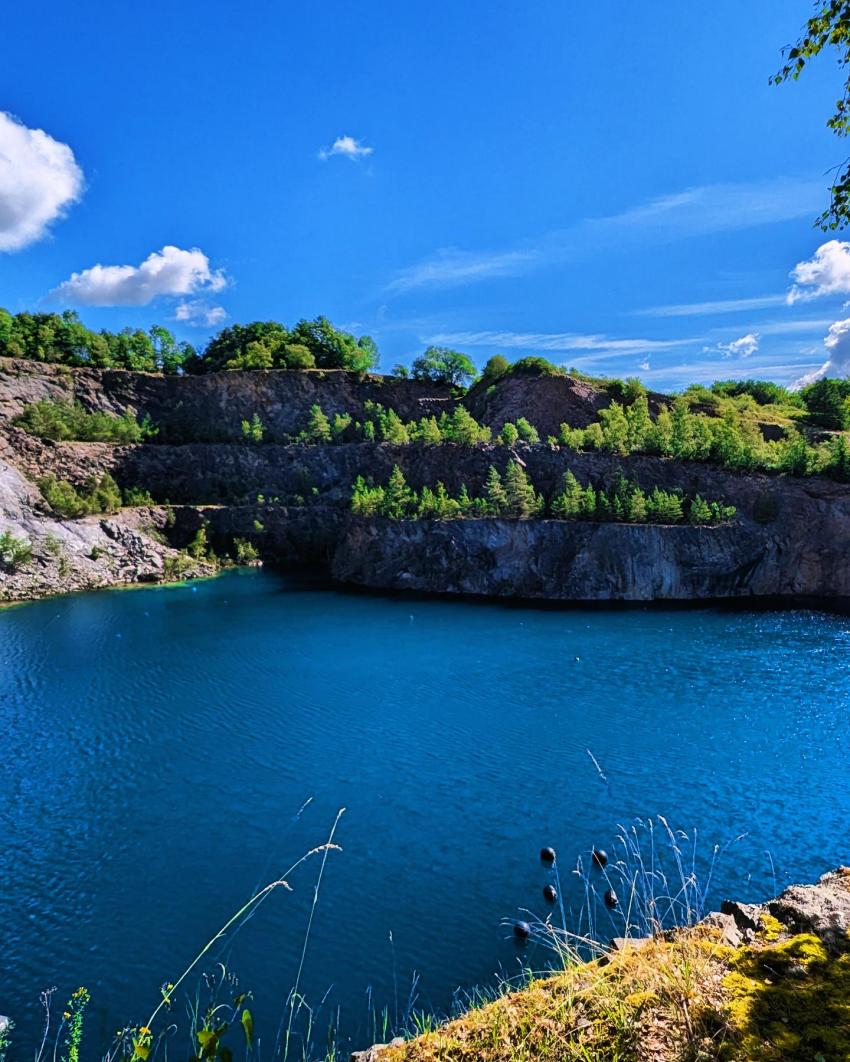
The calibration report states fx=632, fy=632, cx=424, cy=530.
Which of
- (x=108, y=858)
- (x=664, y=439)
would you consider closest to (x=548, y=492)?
(x=664, y=439)

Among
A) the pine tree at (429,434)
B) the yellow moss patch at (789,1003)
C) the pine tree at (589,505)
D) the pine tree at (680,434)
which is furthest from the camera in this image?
the pine tree at (429,434)

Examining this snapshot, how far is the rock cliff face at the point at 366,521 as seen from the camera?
49719 millimetres

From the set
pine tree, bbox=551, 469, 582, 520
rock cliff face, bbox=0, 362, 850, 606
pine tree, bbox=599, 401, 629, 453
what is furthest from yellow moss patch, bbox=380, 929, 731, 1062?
pine tree, bbox=599, 401, 629, 453

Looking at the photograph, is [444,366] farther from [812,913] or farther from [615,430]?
[812,913]

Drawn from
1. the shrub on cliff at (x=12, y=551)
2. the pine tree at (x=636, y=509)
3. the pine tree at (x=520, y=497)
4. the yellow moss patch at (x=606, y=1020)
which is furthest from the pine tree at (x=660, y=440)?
the yellow moss patch at (x=606, y=1020)

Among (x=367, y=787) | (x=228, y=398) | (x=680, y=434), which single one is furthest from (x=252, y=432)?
(x=367, y=787)

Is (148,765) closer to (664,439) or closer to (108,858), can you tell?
(108,858)

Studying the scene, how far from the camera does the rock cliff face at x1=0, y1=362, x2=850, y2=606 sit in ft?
163

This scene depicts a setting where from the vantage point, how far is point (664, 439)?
189ft

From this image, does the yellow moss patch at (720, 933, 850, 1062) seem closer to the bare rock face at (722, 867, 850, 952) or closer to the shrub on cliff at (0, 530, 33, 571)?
the bare rock face at (722, 867, 850, 952)

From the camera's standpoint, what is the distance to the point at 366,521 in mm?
57344

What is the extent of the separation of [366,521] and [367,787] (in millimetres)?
39105

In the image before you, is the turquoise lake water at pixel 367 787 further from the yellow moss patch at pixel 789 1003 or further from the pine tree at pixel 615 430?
the pine tree at pixel 615 430

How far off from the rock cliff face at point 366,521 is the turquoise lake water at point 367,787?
1181cm
